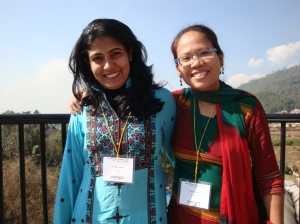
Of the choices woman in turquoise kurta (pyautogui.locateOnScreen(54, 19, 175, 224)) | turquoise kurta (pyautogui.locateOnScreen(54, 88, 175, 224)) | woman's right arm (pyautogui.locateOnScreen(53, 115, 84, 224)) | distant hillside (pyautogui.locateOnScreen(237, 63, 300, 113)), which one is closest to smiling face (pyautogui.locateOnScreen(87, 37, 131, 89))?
woman in turquoise kurta (pyautogui.locateOnScreen(54, 19, 175, 224))

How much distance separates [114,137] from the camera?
57.6 inches

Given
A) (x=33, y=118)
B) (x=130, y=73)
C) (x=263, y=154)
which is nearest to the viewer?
(x=263, y=154)

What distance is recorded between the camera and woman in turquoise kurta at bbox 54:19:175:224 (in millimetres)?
1424

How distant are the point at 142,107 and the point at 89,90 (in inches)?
14.1

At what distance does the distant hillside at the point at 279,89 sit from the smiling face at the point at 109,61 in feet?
218

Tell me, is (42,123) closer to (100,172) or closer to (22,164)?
(22,164)

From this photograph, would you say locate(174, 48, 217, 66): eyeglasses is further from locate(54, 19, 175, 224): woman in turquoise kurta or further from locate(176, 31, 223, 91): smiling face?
locate(54, 19, 175, 224): woman in turquoise kurta

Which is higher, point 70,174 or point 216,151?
point 216,151

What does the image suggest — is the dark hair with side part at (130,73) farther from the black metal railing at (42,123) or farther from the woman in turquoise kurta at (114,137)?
the black metal railing at (42,123)

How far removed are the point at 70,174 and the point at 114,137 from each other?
354 mm

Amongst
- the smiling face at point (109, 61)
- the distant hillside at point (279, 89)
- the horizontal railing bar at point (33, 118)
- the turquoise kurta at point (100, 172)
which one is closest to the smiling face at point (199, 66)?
the turquoise kurta at point (100, 172)

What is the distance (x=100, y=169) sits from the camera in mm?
1472

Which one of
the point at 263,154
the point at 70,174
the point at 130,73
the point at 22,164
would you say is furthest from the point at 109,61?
the point at 22,164

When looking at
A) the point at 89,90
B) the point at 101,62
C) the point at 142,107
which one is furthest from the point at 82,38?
the point at 142,107
